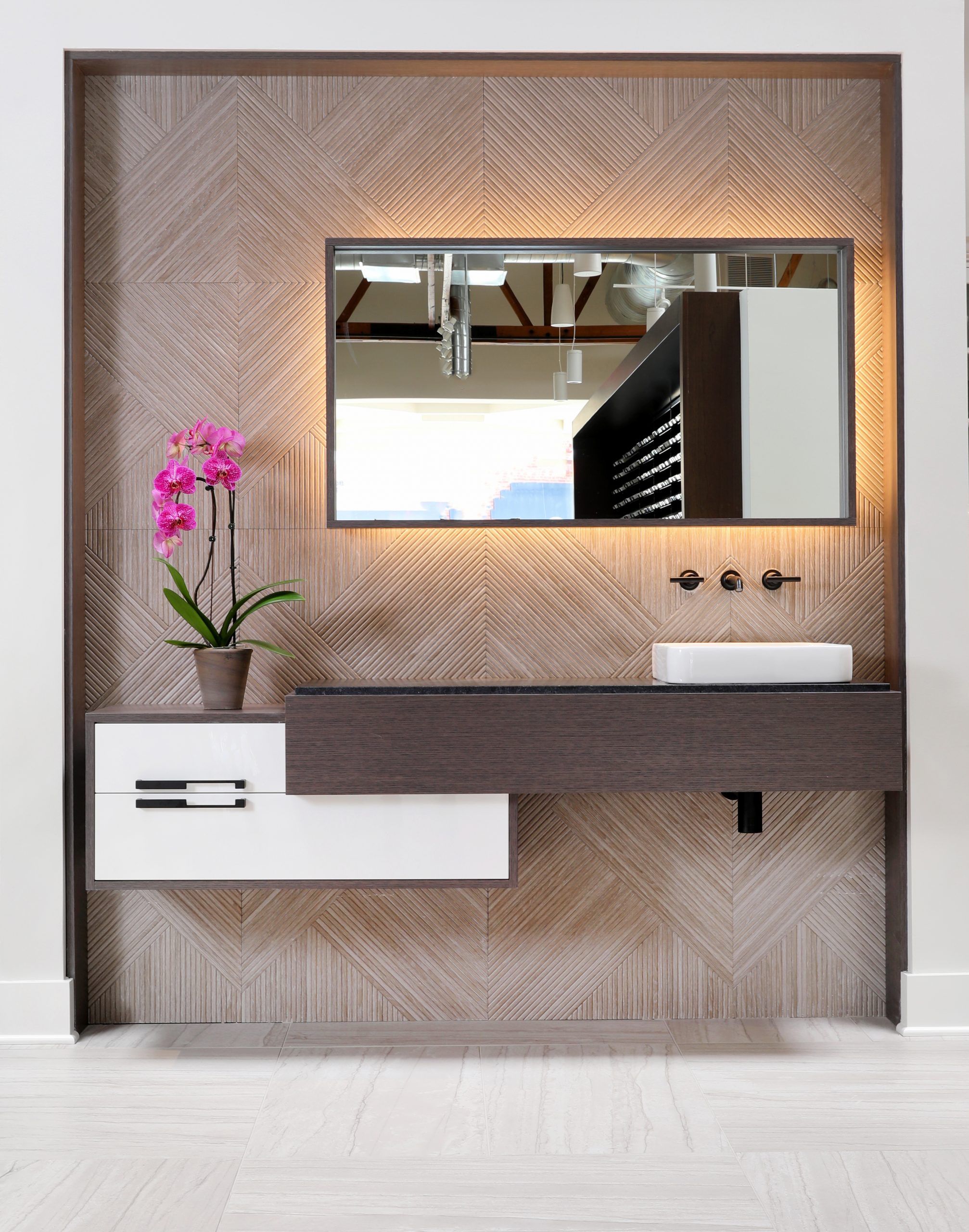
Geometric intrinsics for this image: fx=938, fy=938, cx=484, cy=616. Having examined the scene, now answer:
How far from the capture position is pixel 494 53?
2.30 metres

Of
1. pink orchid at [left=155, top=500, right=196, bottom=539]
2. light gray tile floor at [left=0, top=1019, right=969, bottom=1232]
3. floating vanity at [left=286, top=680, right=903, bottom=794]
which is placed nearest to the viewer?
light gray tile floor at [left=0, top=1019, right=969, bottom=1232]

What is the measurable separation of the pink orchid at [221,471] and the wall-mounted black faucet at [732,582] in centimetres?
122

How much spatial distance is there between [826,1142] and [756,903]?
677 mm

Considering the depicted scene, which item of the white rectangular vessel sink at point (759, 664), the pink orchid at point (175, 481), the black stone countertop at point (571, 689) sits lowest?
the black stone countertop at point (571, 689)

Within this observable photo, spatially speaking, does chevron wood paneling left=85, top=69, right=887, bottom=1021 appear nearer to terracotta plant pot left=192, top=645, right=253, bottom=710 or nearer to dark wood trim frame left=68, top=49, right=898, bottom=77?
dark wood trim frame left=68, top=49, right=898, bottom=77

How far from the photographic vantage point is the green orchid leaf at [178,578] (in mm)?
2178

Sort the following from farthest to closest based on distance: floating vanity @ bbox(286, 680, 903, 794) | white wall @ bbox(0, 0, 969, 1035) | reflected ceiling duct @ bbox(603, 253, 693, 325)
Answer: reflected ceiling duct @ bbox(603, 253, 693, 325) → white wall @ bbox(0, 0, 969, 1035) → floating vanity @ bbox(286, 680, 903, 794)

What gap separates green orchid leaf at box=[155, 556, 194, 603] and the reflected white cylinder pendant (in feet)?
3.63

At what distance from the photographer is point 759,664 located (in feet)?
6.97

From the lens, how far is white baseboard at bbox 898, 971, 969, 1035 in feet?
7.48

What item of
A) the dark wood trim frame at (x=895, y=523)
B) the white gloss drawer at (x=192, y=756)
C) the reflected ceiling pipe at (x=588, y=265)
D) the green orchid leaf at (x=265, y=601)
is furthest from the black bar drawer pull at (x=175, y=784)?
the dark wood trim frame at (x=895, y=523)

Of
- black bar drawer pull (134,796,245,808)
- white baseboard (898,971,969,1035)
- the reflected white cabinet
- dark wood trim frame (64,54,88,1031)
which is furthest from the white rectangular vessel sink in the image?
dark wood trim frame (64,54,88,1031)

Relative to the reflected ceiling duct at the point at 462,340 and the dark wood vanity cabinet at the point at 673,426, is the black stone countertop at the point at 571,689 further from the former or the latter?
the reflected ceiling duct at the point at 462,340

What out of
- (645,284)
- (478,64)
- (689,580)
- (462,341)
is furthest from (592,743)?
(478,64)
